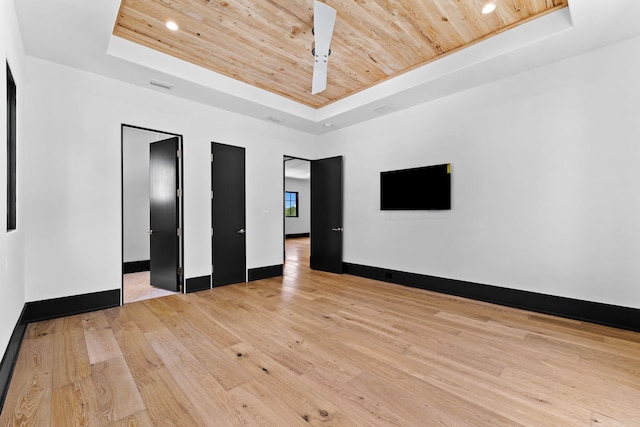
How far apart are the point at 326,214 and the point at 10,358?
4527mm

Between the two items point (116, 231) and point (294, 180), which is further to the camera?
point (294, 180)

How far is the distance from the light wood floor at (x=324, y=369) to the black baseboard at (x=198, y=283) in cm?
71

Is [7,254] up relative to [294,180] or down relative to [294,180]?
down

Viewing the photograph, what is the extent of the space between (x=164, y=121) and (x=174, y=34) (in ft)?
4.30

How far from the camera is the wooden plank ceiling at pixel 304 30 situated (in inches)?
103

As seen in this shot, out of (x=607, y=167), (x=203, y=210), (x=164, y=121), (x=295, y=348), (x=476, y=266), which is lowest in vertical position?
(x=295, y=348)

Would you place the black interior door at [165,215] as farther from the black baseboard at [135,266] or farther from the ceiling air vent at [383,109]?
the ceiling air vent at [383,109]

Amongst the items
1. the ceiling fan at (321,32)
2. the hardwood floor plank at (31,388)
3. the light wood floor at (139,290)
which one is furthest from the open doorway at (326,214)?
the hardwood floor plank at (31,388)

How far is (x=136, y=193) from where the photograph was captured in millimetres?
5828

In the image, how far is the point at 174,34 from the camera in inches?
118

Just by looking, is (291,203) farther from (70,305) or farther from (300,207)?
(70,305)

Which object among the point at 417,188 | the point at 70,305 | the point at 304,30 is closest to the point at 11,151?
the point at 70,305

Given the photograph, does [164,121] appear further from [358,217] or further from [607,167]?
[607,167]

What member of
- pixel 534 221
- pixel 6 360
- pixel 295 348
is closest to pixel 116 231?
pixel 6 360
